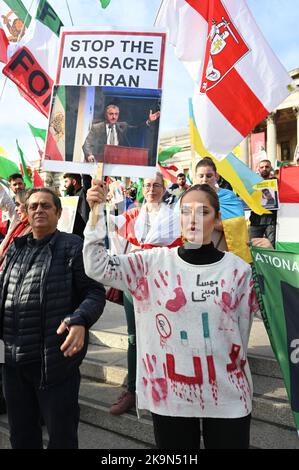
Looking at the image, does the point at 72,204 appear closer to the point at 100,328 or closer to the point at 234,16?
the point at 100,328

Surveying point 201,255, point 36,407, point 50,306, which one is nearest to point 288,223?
point 201,255

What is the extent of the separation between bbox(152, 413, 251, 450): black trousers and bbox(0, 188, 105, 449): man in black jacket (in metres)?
0.59

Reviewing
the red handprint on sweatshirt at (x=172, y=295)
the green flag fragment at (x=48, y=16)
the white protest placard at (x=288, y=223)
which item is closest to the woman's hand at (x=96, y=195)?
the red handprint on sweatshirt at (x=172, y=295)

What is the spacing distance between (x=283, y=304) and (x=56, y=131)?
5.14 ft

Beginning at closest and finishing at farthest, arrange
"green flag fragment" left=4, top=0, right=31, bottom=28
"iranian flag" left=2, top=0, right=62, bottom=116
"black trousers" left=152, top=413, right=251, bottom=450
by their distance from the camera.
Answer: "black trousers" left=152, top=413, right=251, bottom=450
"iranian flag" left=2, top=0, right=62, bottom=116
"green flag fragment" left=4, top=0, right=31, bottom=28

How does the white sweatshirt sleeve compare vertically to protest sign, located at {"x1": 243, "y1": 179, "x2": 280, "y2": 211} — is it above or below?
below

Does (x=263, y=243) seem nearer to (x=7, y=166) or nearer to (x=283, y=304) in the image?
(x=283, y=304)

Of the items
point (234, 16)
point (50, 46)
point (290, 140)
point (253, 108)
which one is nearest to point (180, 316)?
point (253, 108)

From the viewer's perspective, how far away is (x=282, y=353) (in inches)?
75.4

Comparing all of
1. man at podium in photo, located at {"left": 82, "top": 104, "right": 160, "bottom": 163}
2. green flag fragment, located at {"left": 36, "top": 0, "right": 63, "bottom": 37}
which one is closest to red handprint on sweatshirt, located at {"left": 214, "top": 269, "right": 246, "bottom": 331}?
man at podium in photo, located at {"left": 82, "top": 104, "right": 160, "bottom": 163}

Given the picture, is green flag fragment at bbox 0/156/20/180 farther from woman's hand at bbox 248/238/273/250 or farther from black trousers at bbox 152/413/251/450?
black trousers at bbox 152/413/251/450

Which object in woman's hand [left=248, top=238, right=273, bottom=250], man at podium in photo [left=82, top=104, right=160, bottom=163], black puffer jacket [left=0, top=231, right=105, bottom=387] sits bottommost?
black puffer jacket [left=0, top=231, right=105, bottom=387]

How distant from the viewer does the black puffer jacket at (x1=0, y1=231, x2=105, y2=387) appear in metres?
2.10

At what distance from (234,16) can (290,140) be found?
4551 centimetres
